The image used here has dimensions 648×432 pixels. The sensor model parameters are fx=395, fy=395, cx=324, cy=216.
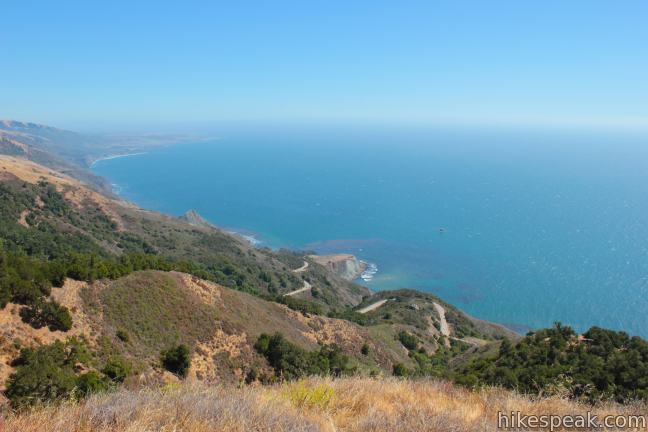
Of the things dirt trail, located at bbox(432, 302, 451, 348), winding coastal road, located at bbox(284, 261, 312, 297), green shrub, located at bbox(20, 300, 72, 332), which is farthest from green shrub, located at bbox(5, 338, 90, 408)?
winding coastal road, located at bbox(284, 261, 312, 297)

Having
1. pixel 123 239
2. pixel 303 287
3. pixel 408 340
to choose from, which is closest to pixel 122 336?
pixel 408 340

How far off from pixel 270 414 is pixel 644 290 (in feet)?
Answer: 372

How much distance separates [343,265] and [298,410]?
104 m

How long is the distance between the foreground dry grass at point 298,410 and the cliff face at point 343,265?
98444 millimetres

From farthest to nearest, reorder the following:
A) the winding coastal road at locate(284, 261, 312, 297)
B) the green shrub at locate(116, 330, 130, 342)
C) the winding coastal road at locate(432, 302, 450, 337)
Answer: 1. the winding coastal road at locate(284, 261, 312, 297)
2. the winding coastal road at locate(432, 302, 450, 337)
3. the green shrub at locate(116, 330, 130, 342)

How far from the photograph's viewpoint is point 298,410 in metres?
5.71

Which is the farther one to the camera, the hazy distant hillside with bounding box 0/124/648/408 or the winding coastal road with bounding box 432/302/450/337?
the winding coastal road with bounding box 432/302/450/337

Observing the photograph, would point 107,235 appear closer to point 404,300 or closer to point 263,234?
point 404,300

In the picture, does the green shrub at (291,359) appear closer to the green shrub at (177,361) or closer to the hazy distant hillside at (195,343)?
the hazy distant hillside at (195,343)

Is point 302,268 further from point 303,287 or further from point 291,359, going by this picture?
point 291,359

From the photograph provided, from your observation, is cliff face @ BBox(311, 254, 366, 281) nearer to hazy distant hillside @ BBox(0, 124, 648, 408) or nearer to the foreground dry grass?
hazy distant hillside @ BBox(0, 124, 648, 408)

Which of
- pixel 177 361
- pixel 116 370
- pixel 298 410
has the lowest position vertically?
pixel 177 361

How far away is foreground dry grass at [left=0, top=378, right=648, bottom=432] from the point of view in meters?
4.58

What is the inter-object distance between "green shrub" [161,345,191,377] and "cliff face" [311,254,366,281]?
83947 mm
